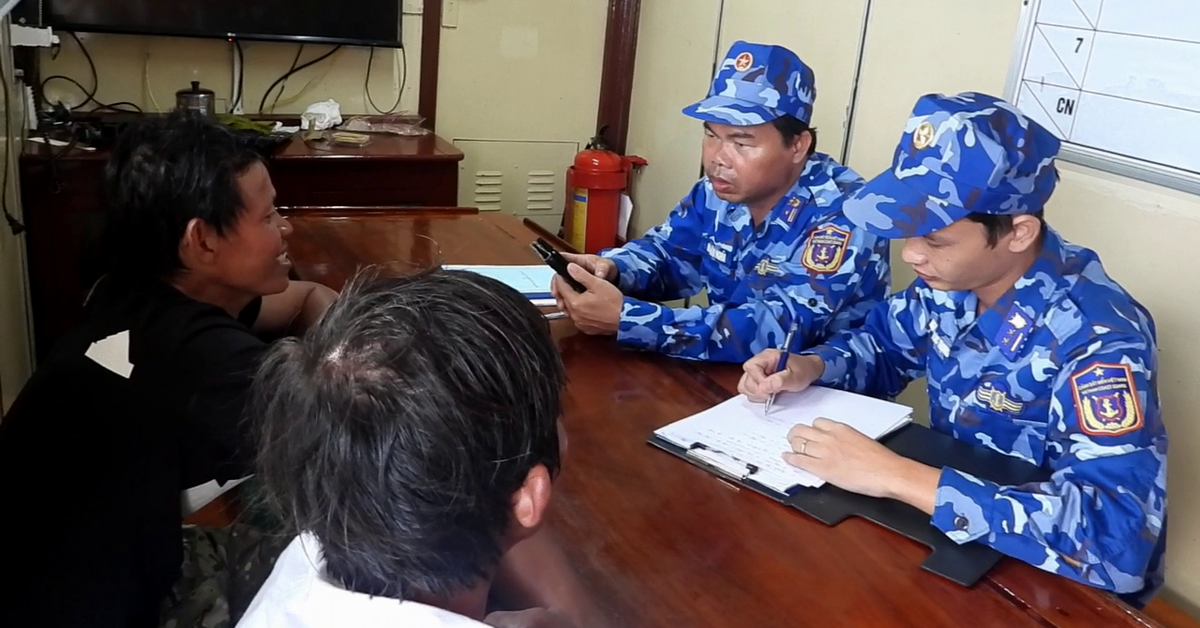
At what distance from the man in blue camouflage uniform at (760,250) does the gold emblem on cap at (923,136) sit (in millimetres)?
452

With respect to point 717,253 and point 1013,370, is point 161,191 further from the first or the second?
point 1013,370

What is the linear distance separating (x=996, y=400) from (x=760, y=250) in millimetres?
617

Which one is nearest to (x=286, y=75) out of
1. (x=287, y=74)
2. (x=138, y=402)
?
(x=287, y=74)

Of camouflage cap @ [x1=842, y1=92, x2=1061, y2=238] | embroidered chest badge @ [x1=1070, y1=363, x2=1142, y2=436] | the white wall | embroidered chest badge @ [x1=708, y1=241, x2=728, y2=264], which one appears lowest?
the white wall

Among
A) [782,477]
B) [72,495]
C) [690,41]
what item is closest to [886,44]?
[690,41]

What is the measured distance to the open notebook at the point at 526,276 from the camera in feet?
5.88

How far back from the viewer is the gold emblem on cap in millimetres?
1172

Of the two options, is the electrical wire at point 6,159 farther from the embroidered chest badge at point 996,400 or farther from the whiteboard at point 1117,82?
the whiteboard at point 1117,82

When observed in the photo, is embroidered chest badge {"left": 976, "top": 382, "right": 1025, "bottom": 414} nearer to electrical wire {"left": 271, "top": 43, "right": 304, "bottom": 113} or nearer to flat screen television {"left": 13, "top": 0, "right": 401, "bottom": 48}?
flat screen television {"left": 13, "top": 0, "right": 401, "bottom": 48}

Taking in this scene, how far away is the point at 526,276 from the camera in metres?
1.91

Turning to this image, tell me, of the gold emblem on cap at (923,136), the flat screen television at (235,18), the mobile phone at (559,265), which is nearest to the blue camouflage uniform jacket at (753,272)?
the mobile phone at (559,265)

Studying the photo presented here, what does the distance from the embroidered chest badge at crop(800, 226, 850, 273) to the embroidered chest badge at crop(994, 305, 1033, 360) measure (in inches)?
15.9

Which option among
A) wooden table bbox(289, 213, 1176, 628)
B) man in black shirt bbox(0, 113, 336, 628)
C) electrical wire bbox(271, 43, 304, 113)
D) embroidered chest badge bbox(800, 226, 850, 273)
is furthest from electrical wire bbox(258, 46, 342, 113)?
wooden table bbox(289, 213, 1176, 628)

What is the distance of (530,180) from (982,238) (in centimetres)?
269
